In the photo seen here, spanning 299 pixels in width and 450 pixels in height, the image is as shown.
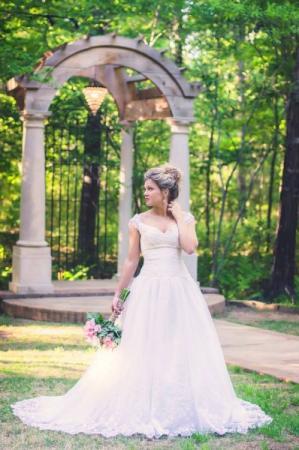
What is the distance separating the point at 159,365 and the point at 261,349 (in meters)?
3.77

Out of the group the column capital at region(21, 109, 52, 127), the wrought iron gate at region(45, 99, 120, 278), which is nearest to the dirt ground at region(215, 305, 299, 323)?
the wrought iron gate at region(45, 99, 120, 278)

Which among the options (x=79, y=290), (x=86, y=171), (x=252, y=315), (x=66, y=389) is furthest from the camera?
(x=86, y=171)

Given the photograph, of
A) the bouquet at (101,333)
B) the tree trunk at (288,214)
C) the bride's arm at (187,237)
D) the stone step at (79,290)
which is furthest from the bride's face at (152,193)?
the tree trunk at (288,214)

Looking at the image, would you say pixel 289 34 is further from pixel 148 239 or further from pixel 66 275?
pixel 148 239

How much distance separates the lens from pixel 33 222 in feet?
43.7

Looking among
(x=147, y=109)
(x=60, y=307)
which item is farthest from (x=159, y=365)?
(x=147, y=109)

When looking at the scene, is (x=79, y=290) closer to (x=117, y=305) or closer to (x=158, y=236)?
(x=117, y=305)

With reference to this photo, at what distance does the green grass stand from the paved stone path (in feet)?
0.75

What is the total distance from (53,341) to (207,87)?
7.29 m

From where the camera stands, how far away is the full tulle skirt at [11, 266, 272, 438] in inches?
247

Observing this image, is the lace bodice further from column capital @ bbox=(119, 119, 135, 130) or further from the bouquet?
column capital @ bbox=(119, 119, 135, 130)

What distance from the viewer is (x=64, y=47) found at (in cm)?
1302

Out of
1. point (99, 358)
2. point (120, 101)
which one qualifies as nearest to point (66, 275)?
point (120, 101)

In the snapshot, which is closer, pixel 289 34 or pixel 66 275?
pixel 289 34
